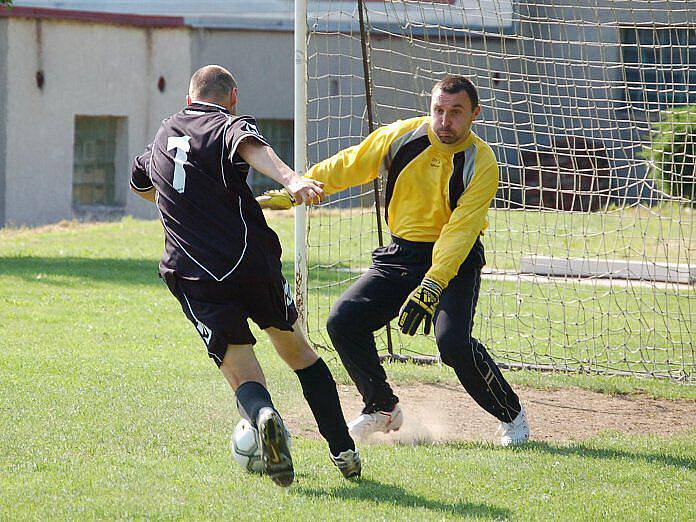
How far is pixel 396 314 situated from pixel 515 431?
3.17ft

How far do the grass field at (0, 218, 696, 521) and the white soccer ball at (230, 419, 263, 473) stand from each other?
0.06 metres

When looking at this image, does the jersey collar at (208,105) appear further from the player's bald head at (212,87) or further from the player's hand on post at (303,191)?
the player's hand on post at (303,191)

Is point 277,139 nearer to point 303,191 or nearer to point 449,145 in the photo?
point 449,145

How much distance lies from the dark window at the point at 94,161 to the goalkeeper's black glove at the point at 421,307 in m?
19.1

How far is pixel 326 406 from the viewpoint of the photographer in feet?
16.9

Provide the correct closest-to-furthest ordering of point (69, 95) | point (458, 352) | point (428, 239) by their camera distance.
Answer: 1. point (458, 352)
2. point (428, 239)
3. point (69, 95)

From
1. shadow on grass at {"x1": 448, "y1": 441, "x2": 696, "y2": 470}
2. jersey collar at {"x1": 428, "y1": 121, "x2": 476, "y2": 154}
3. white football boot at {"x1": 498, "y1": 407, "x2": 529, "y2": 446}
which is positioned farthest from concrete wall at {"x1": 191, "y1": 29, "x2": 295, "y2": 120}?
shadow on grass at {"x1": 448, "y1": 441, "x2": 696, "y2": 470}

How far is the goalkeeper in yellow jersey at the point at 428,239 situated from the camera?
602 cm

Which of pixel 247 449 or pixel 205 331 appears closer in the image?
pixel 205 331

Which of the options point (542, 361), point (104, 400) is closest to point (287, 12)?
point (542, 361)

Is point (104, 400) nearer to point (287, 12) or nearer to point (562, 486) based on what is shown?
point (562, 486)

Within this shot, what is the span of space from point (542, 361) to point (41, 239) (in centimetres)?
1085

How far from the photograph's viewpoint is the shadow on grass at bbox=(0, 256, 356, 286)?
13156 mm

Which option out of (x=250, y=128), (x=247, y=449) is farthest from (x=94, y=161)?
(x=250, y=128)
